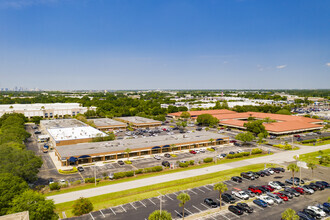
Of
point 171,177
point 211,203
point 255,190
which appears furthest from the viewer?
point 171,177

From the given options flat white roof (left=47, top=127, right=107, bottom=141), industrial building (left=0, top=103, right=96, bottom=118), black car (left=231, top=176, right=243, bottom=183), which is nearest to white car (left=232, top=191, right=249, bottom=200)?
black car (left=231, top=176, right=243, bottom=183)

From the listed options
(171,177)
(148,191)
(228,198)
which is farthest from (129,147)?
(228,198)

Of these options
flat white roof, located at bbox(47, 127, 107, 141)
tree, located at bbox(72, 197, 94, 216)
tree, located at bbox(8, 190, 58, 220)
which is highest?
tree, located at bbox(8, 190, 58, 220)

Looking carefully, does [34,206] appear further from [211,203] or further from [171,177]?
[171,177]

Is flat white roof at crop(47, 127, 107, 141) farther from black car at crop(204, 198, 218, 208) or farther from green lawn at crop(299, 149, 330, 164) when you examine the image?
green lawn at crop(299, 149, 330, 164)

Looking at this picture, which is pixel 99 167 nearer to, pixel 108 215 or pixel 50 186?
pixel 50 186

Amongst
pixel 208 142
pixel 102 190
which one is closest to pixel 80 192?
pixel 102 190

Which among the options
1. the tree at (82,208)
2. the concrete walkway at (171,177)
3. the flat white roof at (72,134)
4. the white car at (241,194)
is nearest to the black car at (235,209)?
the white car at (241,194)
